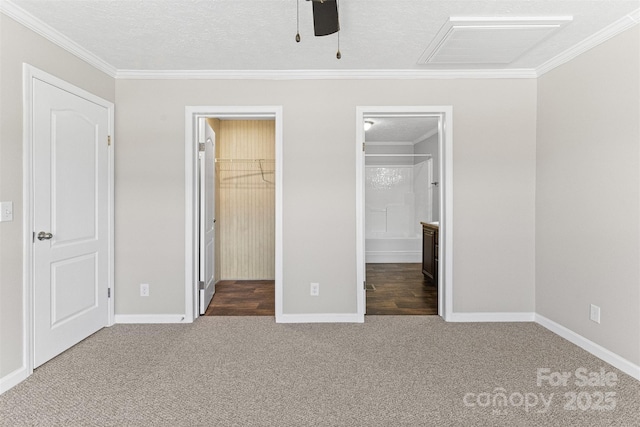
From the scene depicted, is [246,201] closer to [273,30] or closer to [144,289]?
[144,289]

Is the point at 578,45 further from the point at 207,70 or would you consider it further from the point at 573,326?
the point at 207,70

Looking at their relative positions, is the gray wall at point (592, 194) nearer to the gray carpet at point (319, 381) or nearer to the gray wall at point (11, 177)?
the gray carpet at point (319, 381)

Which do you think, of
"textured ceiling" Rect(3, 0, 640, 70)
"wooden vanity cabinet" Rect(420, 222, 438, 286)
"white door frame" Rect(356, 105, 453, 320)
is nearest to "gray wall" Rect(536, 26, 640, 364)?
"textured ceiling" Rect(3, 0, 640, 70)

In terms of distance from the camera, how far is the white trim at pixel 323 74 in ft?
10.9

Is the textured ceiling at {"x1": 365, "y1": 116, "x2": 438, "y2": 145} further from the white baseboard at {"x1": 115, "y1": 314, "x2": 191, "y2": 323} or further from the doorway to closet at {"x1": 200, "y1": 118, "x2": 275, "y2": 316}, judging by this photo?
the white baseboard at {"x1": 115, "y1": 314, "x2": 191, "y2": 323}

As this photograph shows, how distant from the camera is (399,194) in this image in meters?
7.17

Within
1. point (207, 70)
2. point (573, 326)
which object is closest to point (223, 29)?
point (207, 70)

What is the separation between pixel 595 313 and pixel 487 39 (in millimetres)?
2213

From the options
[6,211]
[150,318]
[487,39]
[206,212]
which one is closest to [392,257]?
[206,212]

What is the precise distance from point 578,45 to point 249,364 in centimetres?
347

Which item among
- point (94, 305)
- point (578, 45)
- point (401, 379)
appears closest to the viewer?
point (401, 379)

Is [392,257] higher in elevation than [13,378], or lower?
higher

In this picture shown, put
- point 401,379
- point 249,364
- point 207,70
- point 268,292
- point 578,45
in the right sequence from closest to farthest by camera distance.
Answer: point 401,379, point 249,364, point 578,45, point 207,70, point 268,292

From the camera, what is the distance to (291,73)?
335 centimetres
